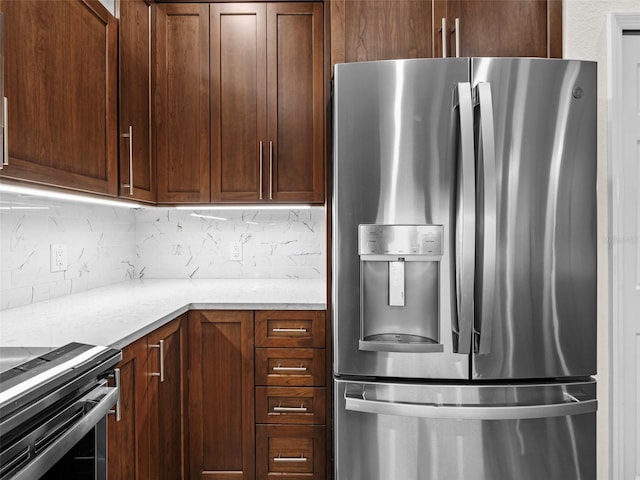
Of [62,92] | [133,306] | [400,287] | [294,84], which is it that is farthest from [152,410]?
[294,84]

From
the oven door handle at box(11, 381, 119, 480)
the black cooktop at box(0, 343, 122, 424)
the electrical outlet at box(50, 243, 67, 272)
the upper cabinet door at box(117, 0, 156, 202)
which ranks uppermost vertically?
the upper cabinet door at box(117, 0, 156, 202)

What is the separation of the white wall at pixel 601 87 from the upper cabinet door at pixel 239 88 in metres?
1.39

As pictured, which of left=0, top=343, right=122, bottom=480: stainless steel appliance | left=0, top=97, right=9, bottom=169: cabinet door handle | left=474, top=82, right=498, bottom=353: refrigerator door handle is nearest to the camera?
left=0, top=343, right=122, bottom=480: stainless steel appliance

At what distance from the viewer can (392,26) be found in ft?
6.17

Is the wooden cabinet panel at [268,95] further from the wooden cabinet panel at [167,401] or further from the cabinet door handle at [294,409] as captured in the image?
the cabinet door handle at [294,409]

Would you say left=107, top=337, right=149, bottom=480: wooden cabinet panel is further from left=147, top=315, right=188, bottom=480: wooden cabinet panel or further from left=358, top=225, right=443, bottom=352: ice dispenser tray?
left=358, top=225, right=443, bottom=352: ice dispenser tray

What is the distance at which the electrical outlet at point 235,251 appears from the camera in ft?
8.85

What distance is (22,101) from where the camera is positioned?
52.1 inches

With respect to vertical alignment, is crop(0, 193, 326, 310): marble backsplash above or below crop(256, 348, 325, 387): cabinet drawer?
above

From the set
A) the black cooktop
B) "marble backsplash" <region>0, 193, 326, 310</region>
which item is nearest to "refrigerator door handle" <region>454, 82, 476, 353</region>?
the black cooktop

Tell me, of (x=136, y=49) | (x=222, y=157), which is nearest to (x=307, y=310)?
(x=222, y=157)

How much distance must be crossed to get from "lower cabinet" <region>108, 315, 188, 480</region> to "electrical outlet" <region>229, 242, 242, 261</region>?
78 centimetres

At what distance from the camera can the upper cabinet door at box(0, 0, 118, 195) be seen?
1305 mm

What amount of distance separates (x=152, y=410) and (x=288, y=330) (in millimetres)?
625
